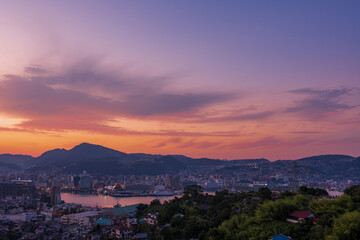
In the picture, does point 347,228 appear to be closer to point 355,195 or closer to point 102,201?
point 355,195

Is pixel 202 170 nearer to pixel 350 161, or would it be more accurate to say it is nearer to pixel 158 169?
pixel 158 169

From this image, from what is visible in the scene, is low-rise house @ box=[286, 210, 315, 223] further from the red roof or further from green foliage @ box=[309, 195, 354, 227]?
green foliage @ box=[309, 195, 354, 227]

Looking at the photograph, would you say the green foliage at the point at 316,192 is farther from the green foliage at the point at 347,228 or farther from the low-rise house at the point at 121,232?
the low-rise house at the point at 121,232

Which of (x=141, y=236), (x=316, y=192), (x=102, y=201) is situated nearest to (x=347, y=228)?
(x=316, y=192)

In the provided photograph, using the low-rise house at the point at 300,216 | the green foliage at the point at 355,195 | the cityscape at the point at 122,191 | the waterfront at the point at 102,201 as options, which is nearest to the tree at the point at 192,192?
the cityscape at the point at 122,191

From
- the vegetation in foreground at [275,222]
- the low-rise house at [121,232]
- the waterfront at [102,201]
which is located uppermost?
the vegetation in foreground at [275,222]

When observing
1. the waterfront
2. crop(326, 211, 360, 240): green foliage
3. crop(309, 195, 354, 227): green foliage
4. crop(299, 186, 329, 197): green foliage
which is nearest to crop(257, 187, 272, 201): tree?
crop(299, 186, 329, 197): green foliage

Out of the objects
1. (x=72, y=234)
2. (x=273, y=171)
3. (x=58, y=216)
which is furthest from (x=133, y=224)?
(x=273, y=171)

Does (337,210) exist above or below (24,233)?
above
